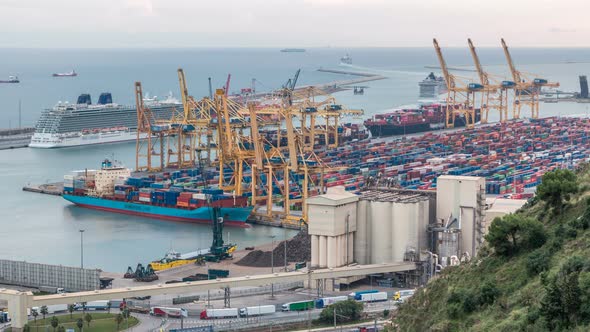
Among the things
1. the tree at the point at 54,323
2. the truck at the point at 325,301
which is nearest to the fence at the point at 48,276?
the tree at the point at 54,323

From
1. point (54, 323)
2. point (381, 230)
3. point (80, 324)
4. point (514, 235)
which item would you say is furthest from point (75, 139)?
point (514, 235)

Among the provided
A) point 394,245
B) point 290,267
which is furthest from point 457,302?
point 290,267

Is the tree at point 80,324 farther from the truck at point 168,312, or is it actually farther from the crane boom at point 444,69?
the crane boom at point 444,69

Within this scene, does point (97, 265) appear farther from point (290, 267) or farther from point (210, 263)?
point (290, 267)

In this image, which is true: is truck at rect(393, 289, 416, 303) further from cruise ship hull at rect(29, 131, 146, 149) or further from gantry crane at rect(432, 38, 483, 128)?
gantry crane at rect(432, 38, 483, 128)

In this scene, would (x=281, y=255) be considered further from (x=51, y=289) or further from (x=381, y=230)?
(x=51, y=289)

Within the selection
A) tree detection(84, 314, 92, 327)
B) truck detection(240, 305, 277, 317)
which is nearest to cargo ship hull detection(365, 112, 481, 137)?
truck detection(240, 305, 277, 317)
